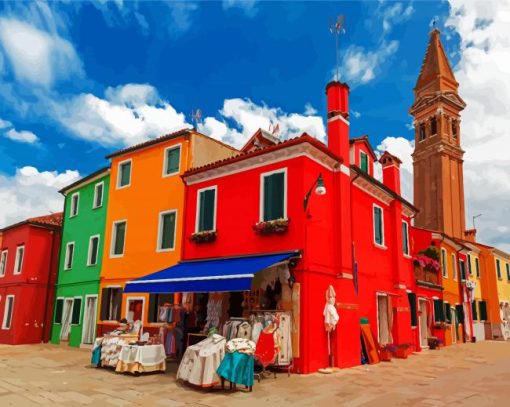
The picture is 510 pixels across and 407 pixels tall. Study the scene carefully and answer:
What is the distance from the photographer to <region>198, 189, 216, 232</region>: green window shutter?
52.3 ft

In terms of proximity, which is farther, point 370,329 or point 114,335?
point 370,329

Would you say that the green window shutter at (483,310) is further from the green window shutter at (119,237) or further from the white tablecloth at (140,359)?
the white tablecloth at (140,359)

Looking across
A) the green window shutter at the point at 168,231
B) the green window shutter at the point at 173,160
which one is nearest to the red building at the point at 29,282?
the green window shutter at the point at 168,231

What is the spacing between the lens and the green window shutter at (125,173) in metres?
20.5

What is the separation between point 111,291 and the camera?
778 inches

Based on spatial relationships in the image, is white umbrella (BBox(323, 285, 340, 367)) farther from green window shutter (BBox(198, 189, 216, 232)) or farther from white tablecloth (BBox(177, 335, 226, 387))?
green window shutter (BBox(198, 189, 216, 232))

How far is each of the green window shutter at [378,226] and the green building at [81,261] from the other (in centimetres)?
1282

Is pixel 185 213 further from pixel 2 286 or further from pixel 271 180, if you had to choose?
pixel 2 286

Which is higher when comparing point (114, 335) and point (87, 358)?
point (114, 335)

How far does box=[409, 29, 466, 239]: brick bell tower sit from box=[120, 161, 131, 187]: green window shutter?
36266mm

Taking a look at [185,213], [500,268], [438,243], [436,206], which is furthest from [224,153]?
[436,206]

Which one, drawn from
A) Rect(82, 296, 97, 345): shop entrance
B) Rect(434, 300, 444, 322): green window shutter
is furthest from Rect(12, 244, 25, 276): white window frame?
Rect(434, 300, 444, 322): green window shutter

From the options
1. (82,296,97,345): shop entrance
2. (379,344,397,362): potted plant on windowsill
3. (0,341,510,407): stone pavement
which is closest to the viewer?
(0,341,510,407): stone pavement

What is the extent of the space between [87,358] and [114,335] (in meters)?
3.93
